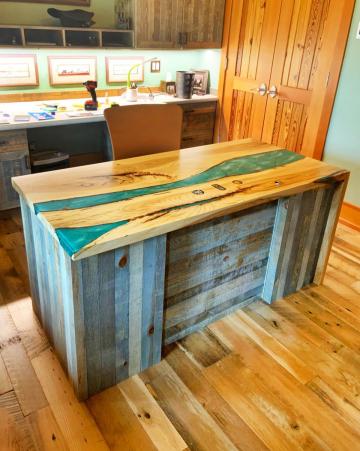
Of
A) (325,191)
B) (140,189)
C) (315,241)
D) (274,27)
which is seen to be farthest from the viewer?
(274,27)

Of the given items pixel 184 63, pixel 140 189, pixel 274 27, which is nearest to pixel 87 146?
pixel 184 63

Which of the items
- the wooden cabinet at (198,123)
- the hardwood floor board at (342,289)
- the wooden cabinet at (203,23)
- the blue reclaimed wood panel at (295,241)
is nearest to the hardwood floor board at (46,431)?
the blue reclaimed wood panel at (295,241)

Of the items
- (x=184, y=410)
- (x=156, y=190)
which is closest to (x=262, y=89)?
(x=156, y=190)

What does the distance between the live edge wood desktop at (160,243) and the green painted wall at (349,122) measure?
1.09m

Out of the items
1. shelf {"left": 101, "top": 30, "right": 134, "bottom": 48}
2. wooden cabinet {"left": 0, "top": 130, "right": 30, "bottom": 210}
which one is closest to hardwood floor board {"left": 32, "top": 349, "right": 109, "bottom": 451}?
wooden cabinet {"left": 0, "top": 130, "right": 30, "bottom": 210}

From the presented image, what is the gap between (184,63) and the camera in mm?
4047

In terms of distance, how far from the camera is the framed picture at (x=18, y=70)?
3.07 m

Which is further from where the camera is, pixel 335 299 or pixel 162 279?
pixel 335 299

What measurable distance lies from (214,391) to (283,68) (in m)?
2.76

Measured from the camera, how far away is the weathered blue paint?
1436 mm

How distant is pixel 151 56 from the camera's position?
3.78 m

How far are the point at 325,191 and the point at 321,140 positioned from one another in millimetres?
1291

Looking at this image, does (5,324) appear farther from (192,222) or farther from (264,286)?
(264,286)

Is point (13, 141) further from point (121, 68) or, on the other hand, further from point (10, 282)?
point (121, 68)
